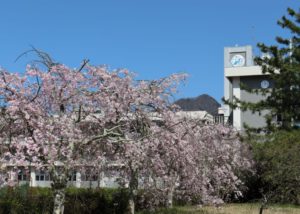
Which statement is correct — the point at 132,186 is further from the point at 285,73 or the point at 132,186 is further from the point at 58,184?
the point at 285,73

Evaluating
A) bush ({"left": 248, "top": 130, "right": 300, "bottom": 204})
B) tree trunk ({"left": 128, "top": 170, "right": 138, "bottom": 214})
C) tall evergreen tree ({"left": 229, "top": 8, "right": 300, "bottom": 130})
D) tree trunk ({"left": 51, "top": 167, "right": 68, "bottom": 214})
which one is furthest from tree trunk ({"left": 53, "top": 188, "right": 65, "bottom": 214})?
tall evergreen tree ({"left": 229, "top": 8, "right": 300, "bottom": 130})

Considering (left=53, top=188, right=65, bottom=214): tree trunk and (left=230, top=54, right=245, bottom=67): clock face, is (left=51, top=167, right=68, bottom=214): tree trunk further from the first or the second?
(left=230, top=54, right=245, bottom=67): clock face

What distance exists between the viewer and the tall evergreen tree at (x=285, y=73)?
816 inches

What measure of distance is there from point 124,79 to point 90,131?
160 centimetres

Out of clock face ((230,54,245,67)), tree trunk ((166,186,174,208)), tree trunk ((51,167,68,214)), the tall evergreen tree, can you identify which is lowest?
tree trunk ((166,186,174,208))

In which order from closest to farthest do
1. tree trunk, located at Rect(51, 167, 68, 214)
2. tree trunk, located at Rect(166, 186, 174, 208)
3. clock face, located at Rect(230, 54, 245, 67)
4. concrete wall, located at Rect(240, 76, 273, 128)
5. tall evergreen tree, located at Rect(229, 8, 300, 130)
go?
tree trunk, located at Rect(51, 167, 68, 214)
tree trunk, located at Rect(166, 186, 174, 208)
tall evergreen tree, located at Rect(229, 8, 300, 130)
concrete wall, located at Rect(240, 76, 273, 128)
clock face, located at Rect(230, 54, 245, 67)

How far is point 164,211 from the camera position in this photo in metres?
16.5

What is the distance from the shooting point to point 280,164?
15758 millimetres

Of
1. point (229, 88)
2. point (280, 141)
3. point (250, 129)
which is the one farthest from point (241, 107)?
point (229, 88)

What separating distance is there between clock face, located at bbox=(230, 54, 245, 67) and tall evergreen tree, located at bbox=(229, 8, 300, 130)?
29.1 meters

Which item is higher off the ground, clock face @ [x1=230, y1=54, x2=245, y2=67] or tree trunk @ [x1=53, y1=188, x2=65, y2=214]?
clock face @ [x1=230, y1=54, x2=245, y2=67]

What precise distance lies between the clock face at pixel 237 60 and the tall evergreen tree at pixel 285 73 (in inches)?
1145

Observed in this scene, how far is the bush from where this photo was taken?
14820 mm

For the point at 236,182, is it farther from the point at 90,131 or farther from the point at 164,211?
the point at 90,131
